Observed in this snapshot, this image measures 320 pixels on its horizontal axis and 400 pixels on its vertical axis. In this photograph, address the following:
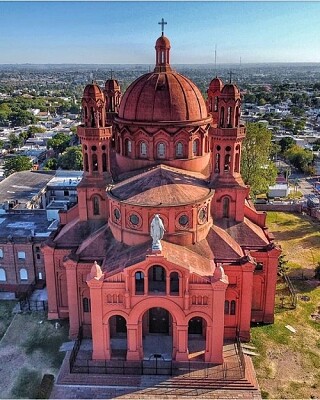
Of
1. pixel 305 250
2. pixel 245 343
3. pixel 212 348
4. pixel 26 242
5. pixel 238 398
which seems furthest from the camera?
pixel 305 250

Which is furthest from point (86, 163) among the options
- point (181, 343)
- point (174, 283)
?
point (181, 343)

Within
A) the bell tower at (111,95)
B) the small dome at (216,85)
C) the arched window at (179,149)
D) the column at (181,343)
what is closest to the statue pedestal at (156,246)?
the column at (181,343)

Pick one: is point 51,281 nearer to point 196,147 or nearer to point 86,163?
point 86,163

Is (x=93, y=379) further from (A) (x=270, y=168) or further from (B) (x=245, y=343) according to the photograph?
(A) (x=270, y=168)

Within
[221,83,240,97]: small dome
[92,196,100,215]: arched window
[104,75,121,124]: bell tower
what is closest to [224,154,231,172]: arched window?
[221,83,240,97]: small dome

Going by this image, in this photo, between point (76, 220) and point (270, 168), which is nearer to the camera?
point (76, 220)

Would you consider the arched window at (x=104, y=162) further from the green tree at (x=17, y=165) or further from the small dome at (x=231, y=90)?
the green tree at (x=17, y=165)

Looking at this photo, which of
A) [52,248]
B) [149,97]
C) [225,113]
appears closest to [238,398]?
[52,248]
